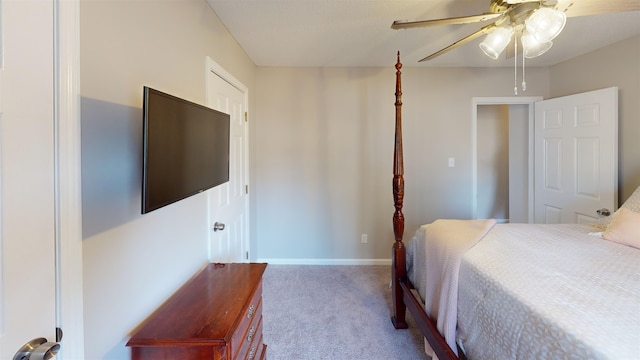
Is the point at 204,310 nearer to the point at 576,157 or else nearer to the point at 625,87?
the point at 576,157

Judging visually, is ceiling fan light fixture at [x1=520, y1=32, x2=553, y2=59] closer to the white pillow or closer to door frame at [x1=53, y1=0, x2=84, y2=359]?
the white pillow

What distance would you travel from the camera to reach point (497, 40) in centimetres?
150

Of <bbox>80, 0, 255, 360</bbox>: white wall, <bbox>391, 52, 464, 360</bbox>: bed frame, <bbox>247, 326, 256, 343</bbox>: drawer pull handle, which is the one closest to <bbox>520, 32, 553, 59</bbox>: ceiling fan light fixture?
<bbox>391, 52, 464, 360</bbox>: bed frame

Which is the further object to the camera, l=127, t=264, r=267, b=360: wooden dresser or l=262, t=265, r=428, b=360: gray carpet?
l=262, t=265, r=428, b=360: gray carpet

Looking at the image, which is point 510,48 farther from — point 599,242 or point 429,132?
point 429,132

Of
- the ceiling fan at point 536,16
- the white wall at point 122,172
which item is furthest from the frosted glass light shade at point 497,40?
the white wall at point 122,172

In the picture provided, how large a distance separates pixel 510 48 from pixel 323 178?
2096 millimetres

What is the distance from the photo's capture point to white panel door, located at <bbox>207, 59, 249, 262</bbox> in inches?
77.4

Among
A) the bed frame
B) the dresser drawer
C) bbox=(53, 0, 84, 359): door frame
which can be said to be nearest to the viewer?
bbox=(53, 0, 84, 359): door frame

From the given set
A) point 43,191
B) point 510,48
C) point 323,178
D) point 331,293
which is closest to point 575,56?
point 510,48

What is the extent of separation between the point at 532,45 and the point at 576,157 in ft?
6.38

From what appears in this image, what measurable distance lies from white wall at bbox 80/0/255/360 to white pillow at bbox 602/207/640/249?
248cm

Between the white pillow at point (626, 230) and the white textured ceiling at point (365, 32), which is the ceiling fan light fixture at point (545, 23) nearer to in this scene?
the white textured ceiling at point (365, 32)

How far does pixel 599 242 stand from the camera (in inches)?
64.1
